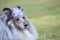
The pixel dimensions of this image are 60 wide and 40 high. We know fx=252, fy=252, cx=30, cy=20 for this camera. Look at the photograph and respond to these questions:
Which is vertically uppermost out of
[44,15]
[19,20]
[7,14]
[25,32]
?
[44,15]

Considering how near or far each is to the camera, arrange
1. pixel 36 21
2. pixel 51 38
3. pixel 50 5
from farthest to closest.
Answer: pixel 50 5 < pixel 36 21 < pixel 51 38

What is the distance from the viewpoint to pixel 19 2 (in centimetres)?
1191

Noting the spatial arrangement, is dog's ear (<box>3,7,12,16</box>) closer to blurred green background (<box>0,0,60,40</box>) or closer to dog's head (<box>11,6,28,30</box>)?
dog's head (<box>11,6,28,30</box>)

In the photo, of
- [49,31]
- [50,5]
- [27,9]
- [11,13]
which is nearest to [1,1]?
[27,9]

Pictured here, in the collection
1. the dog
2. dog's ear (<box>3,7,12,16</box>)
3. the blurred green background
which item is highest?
the blurred green background

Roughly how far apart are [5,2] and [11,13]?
6.51m

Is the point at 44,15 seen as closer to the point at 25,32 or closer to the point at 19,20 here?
the point at 25,32

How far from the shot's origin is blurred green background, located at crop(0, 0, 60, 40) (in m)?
7.78

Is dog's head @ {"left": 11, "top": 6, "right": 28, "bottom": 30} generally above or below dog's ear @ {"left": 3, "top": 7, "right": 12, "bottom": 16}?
below

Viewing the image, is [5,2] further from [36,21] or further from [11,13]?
[11,13]

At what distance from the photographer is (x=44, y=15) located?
1007 centimetres

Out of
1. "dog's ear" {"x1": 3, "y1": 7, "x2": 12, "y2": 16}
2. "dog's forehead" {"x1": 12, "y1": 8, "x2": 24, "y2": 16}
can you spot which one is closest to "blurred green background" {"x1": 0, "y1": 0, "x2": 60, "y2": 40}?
"dog's forehead" {"x1": 12, "y1": 8, "x2": 24, "y2": 16}

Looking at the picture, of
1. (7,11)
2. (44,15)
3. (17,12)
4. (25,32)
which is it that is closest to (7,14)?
(7,11)

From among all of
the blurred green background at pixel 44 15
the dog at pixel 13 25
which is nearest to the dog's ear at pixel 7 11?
the dog at pixel 13 25
